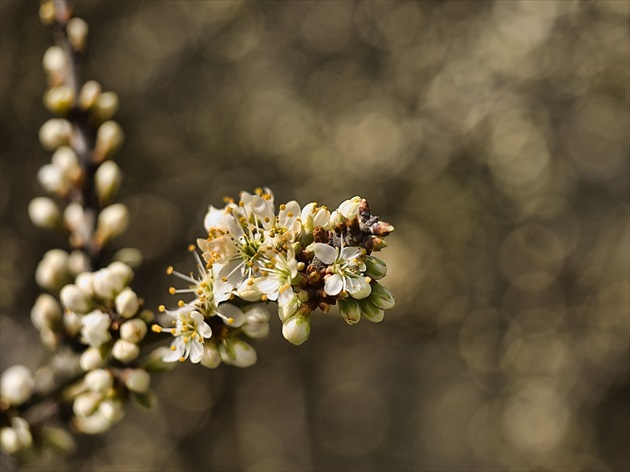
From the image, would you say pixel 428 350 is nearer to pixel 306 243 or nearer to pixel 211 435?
pixel 211 435

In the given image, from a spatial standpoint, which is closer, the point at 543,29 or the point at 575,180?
the point at 543,29

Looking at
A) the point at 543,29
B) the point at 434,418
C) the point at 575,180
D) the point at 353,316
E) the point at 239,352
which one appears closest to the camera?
the point at 353,316

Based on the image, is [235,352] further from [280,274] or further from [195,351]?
[280,274]

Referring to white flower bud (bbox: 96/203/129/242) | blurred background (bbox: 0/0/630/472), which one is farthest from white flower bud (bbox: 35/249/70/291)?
blurred background (bbox: 0/0/630/472)

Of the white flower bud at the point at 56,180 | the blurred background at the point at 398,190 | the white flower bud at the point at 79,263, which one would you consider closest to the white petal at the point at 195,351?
the white flower bud at the point at 79,263

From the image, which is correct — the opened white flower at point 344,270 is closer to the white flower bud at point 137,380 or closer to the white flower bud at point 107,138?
the white flower bud at point 137,380

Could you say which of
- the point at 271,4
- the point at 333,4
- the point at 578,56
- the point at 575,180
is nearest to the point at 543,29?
the point at 578,56

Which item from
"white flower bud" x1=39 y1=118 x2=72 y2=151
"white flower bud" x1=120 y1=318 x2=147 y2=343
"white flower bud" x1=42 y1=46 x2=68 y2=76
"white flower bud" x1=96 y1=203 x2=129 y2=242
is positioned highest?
"white flower bud" x1=42 y1=46 x2=68 y2=76

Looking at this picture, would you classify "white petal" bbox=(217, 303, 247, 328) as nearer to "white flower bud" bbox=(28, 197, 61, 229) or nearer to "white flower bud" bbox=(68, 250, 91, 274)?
"white flower bud" bbox=(68, 250, 91, 274)
